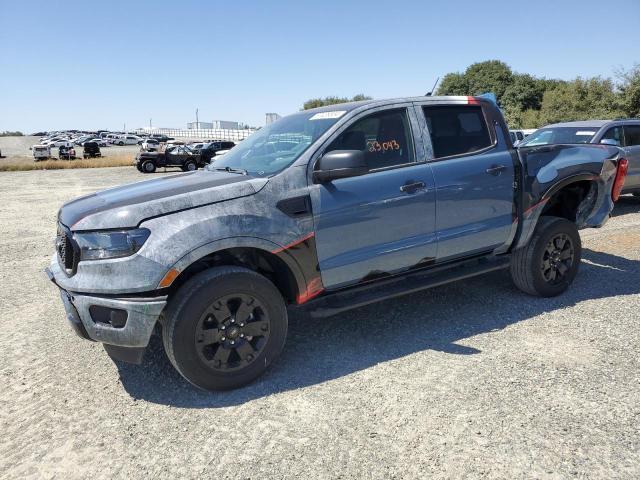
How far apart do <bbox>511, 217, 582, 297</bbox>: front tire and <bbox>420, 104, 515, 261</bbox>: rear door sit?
1.19 feet

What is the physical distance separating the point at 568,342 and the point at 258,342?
Answer: 242 cm

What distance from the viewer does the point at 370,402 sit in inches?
116

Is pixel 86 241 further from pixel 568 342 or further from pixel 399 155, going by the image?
pixel 568 342

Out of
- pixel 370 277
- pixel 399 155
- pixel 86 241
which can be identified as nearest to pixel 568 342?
pixel 370 277

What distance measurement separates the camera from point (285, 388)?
3.17m

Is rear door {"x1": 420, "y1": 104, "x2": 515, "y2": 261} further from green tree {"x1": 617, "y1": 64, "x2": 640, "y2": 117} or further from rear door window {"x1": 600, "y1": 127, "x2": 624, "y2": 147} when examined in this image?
green tree {"x1": 617, "y1": 64, "x2": 640, "y2": 117}

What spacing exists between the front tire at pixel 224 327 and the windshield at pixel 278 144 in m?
0.86

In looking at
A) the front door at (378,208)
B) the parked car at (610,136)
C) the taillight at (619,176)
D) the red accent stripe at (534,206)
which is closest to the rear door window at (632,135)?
the parked car at (610,136)

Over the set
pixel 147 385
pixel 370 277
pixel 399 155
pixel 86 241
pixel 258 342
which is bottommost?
pixel 147 385

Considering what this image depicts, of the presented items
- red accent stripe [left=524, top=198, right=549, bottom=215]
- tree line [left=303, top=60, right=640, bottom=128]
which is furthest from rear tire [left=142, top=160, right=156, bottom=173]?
red accent stripe [left=524, top=198, right=549, bottom=215]

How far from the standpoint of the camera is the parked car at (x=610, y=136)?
28.5 feet

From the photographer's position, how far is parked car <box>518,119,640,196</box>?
868 centimetres

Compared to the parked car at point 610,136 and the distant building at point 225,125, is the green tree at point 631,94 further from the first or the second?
the distant building at point 225,125

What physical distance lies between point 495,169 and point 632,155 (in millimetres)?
6705
